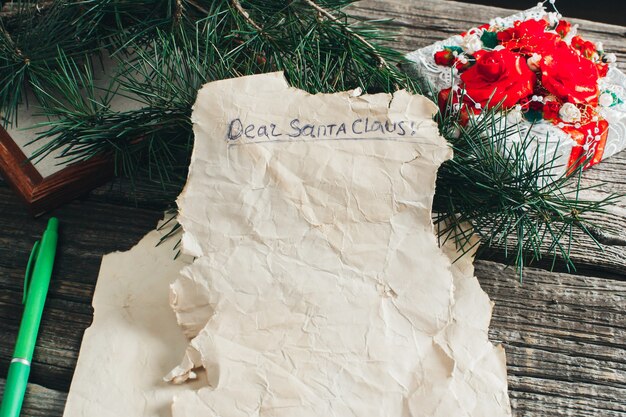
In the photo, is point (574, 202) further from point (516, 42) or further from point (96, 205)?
point (96, 205)

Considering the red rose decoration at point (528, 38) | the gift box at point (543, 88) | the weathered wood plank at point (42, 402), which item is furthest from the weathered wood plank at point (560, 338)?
the weathered wood plank at point (42, 402)

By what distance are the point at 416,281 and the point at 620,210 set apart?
256 mm

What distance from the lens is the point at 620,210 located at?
0.61 metres

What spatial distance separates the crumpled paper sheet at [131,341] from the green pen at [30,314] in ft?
0.14

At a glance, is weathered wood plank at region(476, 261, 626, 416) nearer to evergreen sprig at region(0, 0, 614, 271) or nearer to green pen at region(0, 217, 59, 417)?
evergreen sprig at region(0, 0, 614, 271)

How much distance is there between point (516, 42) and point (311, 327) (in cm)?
35

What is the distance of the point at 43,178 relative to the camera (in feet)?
1.86

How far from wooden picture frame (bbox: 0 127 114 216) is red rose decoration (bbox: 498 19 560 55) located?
0.39 metres

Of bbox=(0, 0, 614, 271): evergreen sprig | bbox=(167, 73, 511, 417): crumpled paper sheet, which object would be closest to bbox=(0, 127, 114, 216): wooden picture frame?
bbox=(0, 0, 614, 271): evergreen sprig

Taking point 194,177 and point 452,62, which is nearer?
point 194,177

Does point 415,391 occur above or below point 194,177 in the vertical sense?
below

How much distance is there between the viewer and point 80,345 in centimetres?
51

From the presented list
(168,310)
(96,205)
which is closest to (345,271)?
(168,310)

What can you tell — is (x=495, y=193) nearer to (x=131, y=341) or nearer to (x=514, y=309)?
(x=514, y=309)
